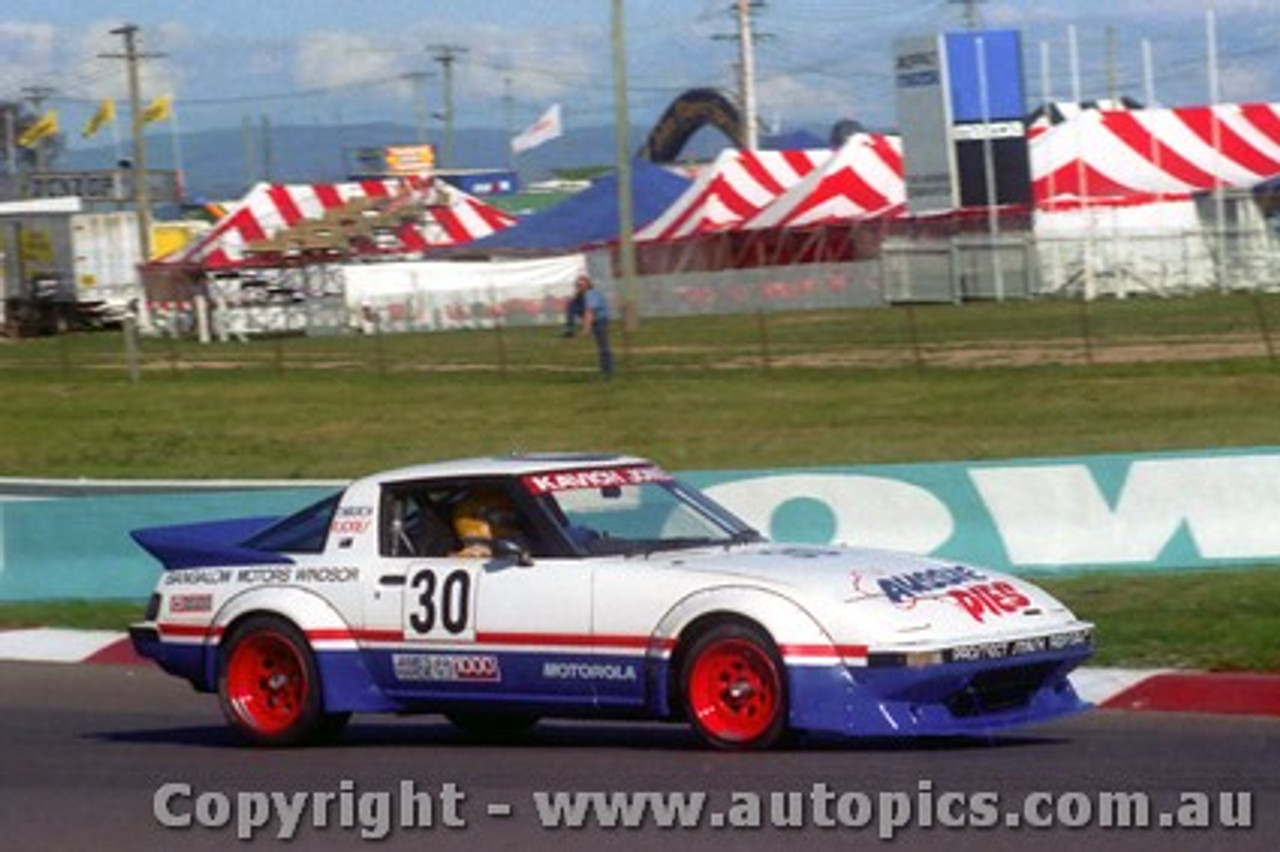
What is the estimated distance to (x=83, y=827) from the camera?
993cm

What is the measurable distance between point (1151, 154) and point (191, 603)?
49.9 metres

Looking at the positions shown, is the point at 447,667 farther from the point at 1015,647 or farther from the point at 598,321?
the point at 598,321

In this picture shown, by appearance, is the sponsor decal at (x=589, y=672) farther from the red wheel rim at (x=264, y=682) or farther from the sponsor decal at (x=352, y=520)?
the red wheel rim at (x=264, y=682)

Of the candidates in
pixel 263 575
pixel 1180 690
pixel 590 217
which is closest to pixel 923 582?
pixel 1180 690

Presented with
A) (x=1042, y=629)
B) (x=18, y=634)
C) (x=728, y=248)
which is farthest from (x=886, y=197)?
(x=1042, y=629)

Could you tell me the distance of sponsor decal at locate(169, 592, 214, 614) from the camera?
12297 millimetres

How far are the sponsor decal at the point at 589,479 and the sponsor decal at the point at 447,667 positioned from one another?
81cm

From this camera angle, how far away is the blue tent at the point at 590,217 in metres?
65.9

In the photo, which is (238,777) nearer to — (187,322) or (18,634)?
(18,634)

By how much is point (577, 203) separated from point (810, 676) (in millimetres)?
58419

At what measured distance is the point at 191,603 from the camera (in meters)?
12.4

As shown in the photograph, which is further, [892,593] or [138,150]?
[138,150]

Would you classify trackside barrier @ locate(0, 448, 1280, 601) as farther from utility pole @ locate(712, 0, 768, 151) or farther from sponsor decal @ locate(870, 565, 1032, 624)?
utility pole @ locate(712, 0, 768, 151)

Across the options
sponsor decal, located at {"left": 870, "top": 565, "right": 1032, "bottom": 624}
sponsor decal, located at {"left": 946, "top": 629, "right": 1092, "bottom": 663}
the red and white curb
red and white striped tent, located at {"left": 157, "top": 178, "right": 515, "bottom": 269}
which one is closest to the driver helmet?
sponsor decal, located at {"left": 870, "top": 565, "right": 1032, "bottom": 624}
